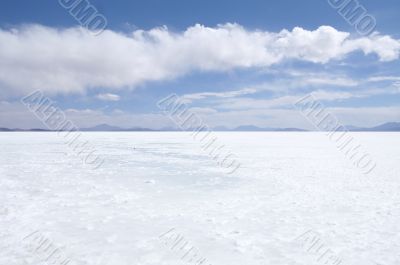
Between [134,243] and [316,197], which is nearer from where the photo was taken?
[134,243]

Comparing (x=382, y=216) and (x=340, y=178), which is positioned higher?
(x=340, y=178)

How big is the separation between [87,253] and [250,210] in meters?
3.48

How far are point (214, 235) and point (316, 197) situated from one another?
382 centimetres

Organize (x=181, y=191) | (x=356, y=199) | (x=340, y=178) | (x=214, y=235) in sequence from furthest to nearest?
(x=340, y=178), (x=181, y=191), (x=356, y=199), (x=214, y=235)

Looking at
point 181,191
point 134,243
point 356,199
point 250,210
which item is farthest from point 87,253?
point 356,199

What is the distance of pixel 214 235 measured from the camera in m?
5.10

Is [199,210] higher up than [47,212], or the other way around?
[199,210]

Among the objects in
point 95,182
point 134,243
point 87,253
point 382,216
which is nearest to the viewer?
point 87,253

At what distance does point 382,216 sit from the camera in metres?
6.12

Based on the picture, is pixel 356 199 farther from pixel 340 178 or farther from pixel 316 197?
pixel 340 178

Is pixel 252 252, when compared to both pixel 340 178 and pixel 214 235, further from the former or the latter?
pixel 340 178

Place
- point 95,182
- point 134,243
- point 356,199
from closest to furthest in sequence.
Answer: point 134,243 < point 356,199 < point 95,182

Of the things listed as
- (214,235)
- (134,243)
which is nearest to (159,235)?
(134,243)

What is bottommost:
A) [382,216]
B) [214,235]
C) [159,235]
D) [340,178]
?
[159,235]
